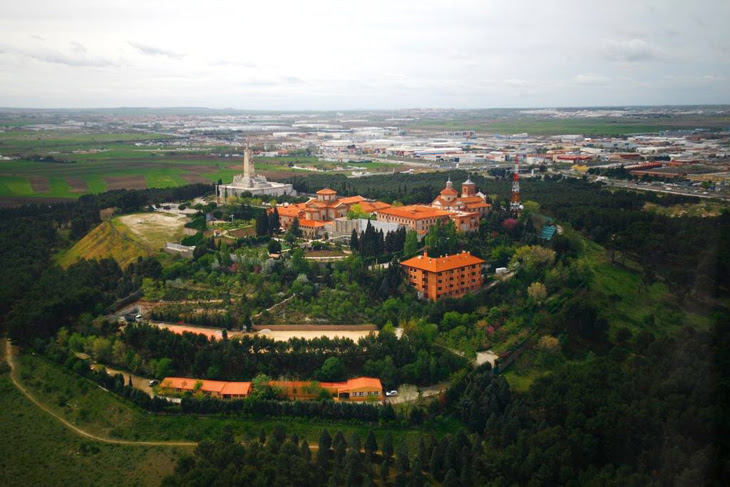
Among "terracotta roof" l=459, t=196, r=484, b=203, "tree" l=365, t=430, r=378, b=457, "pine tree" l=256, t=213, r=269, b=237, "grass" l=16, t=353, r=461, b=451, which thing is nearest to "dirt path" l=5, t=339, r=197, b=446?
"grass" l=16, t=353, r=461, b=451

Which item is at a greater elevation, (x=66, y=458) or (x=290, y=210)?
(x=290, y=210)

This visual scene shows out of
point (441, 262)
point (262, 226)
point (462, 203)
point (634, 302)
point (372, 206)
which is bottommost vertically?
point (634, 302)

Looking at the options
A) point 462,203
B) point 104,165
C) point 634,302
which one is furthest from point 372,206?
point 104,165

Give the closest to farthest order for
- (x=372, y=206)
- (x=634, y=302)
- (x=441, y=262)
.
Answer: (x=634, y=302), (x=441, y=262), (x=372, y=206)

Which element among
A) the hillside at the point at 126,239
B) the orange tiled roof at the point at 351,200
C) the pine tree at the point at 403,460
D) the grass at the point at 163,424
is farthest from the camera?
the orange tiled roof at the point at 351,200

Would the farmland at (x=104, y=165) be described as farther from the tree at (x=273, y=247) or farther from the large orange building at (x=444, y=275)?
the large orange building at (x=444, y=275)

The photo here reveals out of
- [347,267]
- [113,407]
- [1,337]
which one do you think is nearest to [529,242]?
[347,267]

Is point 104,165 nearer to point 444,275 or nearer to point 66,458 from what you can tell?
point 444,275

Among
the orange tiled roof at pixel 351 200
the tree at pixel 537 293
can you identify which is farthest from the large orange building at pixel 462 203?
the tree at pixel 537 293
